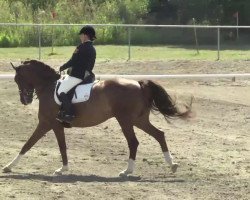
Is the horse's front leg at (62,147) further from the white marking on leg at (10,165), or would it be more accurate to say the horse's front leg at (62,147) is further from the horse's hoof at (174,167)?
the horse's hoof at (174,167)

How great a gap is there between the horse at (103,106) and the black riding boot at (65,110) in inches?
4.6

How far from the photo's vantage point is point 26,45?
34.3m

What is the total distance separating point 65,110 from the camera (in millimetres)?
9844

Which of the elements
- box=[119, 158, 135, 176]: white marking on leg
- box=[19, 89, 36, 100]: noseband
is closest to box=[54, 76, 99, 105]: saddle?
box=[19, 89, 36, 100]: noseband

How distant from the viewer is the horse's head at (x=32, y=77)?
33.8 ft

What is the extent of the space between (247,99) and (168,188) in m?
9.97

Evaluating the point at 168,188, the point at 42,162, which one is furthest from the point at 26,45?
the point at 168,188

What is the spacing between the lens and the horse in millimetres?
9922

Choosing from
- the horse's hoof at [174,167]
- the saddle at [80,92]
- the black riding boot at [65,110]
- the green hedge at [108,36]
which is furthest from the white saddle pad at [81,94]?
the green hedge at [108,36]

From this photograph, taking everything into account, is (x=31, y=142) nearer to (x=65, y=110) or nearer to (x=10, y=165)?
(x=10, y=165)

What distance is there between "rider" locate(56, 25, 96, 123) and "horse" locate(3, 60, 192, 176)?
162mm

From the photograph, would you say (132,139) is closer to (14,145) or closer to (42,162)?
(42,162)

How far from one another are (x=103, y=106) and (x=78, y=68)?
2.16 feet

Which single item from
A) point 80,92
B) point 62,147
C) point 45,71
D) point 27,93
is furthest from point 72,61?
point 62,147
